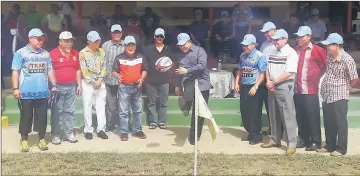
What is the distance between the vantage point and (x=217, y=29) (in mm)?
12070

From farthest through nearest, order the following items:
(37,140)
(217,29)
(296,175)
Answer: (217,29) → (37,140) → (296,175)

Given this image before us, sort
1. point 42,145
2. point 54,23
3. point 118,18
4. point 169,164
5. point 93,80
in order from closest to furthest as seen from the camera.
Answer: point 169,164
point 42,145
point 93,80
point 54,23
point 118,18

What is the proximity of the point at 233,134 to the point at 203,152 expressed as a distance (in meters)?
1.32

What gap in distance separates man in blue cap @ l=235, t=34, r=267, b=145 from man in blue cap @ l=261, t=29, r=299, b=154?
20 centimetres

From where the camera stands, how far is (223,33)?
11.9m

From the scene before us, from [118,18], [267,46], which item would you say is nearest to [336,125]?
[267,46]

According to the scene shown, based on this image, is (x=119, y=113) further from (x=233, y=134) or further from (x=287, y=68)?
(x=287, y=68)

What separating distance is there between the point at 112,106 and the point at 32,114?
1.41 meters

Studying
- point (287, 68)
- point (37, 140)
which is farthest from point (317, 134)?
point (37, 140)

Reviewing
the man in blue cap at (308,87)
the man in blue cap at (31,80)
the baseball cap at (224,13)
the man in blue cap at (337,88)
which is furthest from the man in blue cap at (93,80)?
the baseball cap at (224,13)

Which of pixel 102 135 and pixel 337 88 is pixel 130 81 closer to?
pixel 102 135

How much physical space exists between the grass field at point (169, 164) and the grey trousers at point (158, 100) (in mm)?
1778

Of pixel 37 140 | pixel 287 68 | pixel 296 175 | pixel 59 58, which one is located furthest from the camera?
pixel 37 140

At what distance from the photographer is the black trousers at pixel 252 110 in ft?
25.4
